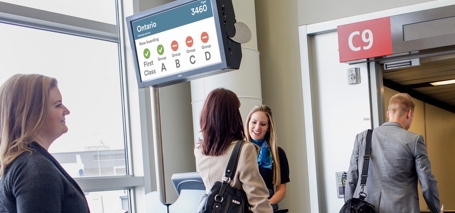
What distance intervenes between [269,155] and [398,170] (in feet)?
2.77

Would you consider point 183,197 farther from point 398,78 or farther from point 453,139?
point 453,139

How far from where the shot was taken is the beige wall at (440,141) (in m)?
7.68

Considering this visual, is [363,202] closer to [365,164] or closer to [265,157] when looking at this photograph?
[365,164]

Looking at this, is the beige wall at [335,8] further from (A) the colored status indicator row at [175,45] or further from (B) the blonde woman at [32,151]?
(B) the blonde woman at [32,151]

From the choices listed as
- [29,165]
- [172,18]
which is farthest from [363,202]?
[29,165]

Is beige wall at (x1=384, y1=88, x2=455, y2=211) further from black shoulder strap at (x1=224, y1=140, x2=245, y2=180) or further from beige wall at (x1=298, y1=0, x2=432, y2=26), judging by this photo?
black shoulder strap at (x1=224, y1=140, x2=245, y2=180)

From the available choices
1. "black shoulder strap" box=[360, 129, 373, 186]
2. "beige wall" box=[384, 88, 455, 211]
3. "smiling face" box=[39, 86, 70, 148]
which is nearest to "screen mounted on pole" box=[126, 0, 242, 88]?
"smiling face" box=[39, 86, 70, 148]

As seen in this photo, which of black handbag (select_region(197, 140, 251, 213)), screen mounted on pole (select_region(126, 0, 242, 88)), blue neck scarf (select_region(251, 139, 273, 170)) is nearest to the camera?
black handbag (select_region(197, 140, 251, 213))

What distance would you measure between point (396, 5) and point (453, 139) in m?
5.68

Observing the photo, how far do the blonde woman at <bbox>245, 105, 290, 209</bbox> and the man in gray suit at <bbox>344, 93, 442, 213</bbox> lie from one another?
0.57m

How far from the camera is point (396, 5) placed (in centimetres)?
423

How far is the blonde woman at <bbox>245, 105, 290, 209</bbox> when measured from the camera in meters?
3.49

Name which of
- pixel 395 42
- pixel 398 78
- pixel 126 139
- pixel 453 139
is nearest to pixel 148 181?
pixel 126 139

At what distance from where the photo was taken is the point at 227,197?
7.63 ft
